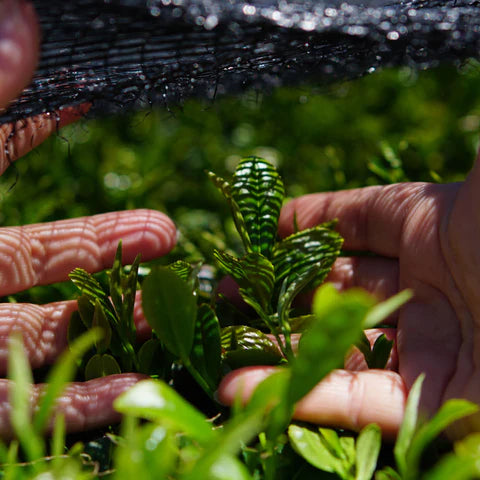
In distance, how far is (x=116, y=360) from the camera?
40.2 inches

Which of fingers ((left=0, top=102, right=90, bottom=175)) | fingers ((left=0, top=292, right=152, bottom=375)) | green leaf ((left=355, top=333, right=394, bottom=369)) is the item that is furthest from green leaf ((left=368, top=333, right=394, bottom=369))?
fingers ((left=0, top=102, right=90, bottom=175))

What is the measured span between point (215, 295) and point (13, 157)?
1.55ft

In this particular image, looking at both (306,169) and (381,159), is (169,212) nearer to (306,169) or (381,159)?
(306,169)

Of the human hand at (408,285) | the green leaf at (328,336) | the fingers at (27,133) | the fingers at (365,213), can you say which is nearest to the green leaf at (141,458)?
the green leaf at (328,336)

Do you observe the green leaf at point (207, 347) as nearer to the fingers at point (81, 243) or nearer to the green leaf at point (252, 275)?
the green leaf at point (252, 275)

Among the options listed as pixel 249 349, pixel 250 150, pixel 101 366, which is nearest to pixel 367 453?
pixel 249 349

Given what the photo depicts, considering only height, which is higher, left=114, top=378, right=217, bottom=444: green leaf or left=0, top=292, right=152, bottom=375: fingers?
left=114, top=378, right=217, bottom=444: green leaf

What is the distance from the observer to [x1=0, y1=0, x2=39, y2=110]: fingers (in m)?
0.68

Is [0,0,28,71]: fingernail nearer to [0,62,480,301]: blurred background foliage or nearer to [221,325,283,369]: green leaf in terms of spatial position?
[221,325,283,369]: green leaf

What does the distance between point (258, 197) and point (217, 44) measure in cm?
37

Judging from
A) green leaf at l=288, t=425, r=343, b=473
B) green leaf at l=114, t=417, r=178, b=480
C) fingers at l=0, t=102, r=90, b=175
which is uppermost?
fingers at l=0, t=102, r=90, b=175

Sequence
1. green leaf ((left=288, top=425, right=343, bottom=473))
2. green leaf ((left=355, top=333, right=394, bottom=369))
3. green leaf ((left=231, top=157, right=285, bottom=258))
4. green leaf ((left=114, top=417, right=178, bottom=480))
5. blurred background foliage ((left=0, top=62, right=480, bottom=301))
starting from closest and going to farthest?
green leaf ((left=114, top=417, right=178, bottom=480))
green leaf ((left=288, top=425, right=343, bottom=473))
green leaf ((left=355, top=333, right=394, bottom=369))
green leaf ((left=231, top=157, right=285, bottom=258))
blurred background foliage ((left=0, top=62, right=480, bottom=301))

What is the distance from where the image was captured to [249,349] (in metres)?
0.92

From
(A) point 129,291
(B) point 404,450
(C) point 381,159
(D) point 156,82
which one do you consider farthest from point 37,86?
(C) point 381,159
